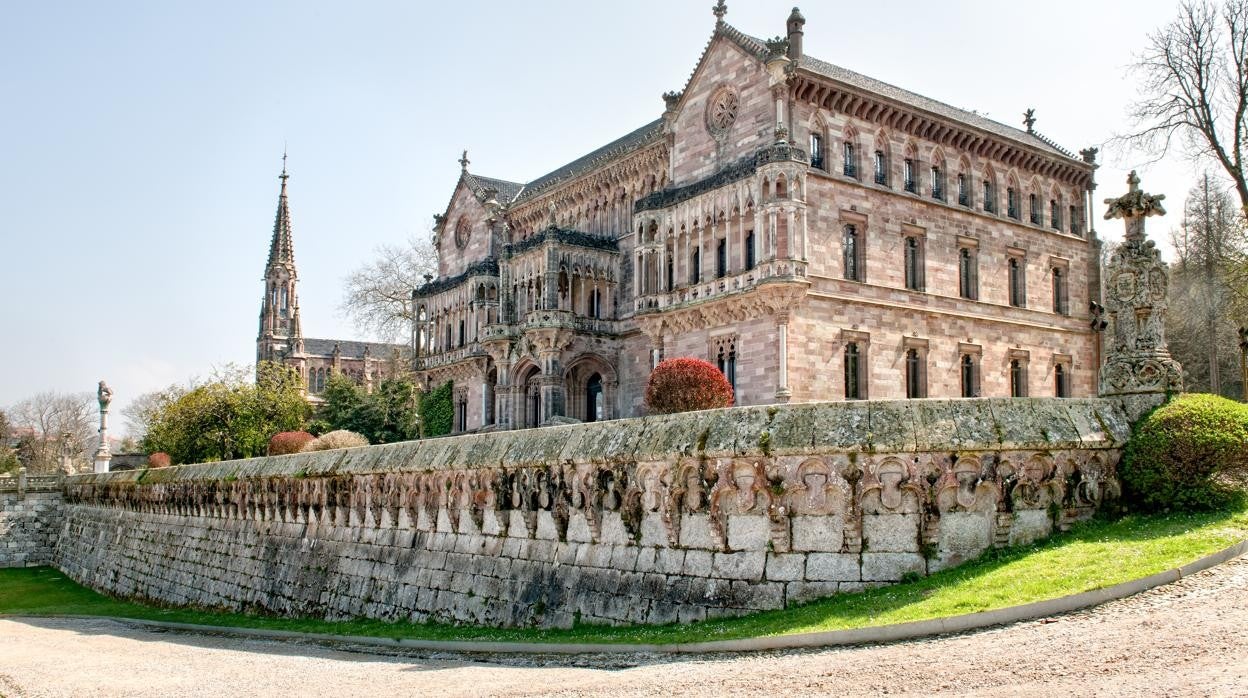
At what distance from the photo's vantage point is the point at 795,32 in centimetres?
3584

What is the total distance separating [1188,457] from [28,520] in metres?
53.1

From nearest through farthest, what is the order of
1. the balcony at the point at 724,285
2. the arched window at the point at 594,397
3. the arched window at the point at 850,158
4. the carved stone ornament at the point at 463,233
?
the balcony at the point at 724,285 → the arched window at the point at 850,158 → the arched window at the point at 594,397 → the carved stone ornament at the point at 463,233

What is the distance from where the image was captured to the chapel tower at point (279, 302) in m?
104

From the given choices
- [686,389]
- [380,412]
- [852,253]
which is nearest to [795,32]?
[852,253]

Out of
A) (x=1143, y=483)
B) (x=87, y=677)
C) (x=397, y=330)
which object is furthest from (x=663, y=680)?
(x=397, y=330)

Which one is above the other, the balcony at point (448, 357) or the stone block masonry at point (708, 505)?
the balcony at point (448, 357)

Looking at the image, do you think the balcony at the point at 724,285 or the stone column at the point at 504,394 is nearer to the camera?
the balcony at the point at 724,285

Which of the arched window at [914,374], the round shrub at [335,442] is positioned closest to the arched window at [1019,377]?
the arched window at [914,374]

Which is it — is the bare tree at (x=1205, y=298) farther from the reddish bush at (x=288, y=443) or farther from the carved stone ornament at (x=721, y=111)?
the reddish bush at (x=288, y=443)

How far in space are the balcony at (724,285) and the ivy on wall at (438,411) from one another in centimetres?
1712

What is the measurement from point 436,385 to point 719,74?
24378 mm

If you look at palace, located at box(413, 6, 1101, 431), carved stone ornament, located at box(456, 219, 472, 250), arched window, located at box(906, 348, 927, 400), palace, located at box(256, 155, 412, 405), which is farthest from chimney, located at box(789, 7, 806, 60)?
palace, located at box(256, 155, 412, 405)

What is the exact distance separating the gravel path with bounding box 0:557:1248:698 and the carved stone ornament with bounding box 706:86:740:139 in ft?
87.3

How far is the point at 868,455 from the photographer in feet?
40.5
